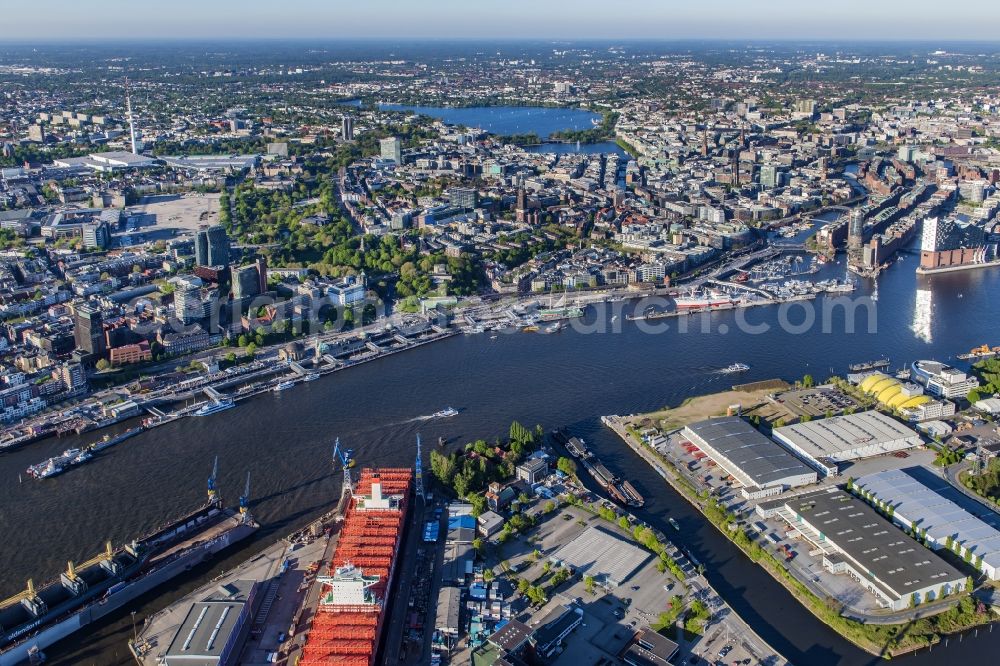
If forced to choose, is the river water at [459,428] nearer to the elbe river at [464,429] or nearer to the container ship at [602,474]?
the elbe river at [464,429]

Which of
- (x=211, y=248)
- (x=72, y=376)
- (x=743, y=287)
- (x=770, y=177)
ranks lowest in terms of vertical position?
(x=72, y=376)

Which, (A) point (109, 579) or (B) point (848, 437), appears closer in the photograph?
(A) point (109, 579)

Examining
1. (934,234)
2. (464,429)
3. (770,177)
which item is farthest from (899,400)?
(770,177)

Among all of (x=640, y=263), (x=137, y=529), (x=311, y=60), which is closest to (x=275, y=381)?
(x=137, y=529)

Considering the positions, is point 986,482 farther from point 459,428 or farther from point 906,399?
point 459,428

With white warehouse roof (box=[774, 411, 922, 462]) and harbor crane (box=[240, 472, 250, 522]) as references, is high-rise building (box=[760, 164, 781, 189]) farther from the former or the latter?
harbor crane (box=[240, 472, 250, 522])

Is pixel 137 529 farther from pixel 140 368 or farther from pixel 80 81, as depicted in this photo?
pixel 80 81

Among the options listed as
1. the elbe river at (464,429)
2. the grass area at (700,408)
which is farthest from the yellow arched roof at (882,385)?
the grass area at (700,408)

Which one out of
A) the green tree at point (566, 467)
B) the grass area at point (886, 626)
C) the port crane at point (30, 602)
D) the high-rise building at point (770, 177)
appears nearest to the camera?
the grass area at point (886, 626)
